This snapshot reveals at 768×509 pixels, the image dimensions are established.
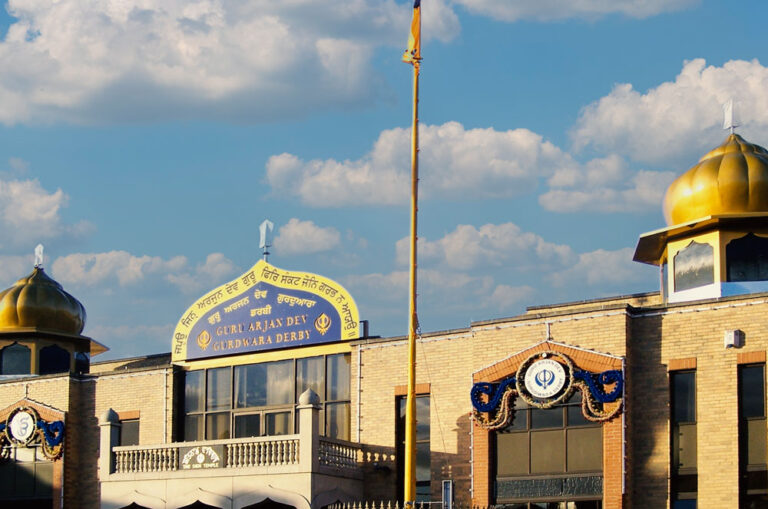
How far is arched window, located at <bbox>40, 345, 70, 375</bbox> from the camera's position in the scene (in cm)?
4141

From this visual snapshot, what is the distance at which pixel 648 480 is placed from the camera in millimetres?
27656

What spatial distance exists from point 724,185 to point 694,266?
214cm

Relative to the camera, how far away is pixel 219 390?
3512 cm

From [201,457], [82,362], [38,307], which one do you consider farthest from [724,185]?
[82,362]

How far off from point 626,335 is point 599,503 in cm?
379

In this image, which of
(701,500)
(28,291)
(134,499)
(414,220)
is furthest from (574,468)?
(28,291)

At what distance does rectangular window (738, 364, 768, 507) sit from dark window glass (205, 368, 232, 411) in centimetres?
1441

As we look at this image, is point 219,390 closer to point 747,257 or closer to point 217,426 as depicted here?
point 217,426

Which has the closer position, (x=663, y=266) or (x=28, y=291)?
(x=663, y=266)

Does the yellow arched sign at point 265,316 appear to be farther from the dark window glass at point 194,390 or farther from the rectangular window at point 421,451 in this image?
the rectangular window at point 421,451

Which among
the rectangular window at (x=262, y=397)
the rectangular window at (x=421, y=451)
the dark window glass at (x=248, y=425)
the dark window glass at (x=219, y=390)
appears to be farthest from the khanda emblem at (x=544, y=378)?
the dark window glass at (x=219, y=390)

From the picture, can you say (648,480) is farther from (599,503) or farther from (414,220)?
(414,220)

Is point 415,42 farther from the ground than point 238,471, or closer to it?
farther from the ground

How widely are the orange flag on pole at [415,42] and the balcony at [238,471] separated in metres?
8.32
